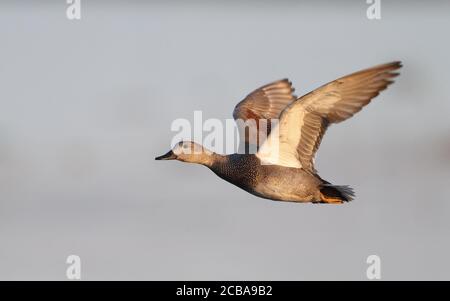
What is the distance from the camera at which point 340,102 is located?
6.49 meters

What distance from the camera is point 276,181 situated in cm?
663

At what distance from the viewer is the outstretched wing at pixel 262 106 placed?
24.7 ft

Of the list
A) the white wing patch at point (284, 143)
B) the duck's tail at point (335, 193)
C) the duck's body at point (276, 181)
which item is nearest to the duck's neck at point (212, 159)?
the duck's body at point (276, 181)

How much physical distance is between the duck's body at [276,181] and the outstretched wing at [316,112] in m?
0.08

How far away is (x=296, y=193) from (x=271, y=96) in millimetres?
1664

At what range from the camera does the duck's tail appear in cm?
654

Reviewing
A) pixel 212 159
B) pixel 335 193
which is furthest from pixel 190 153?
pixel 335 193

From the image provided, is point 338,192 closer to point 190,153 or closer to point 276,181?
point 276,181

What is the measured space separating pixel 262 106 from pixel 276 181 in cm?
142

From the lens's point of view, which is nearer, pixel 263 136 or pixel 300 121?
pixel 300 121

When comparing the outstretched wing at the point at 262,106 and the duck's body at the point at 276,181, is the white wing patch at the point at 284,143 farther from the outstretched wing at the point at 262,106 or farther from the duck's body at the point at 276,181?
the outstretched wing at the point at 262,106

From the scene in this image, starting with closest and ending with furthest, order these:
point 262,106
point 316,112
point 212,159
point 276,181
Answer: point 316,112, point 276,181, point 212,159, point 262,106
